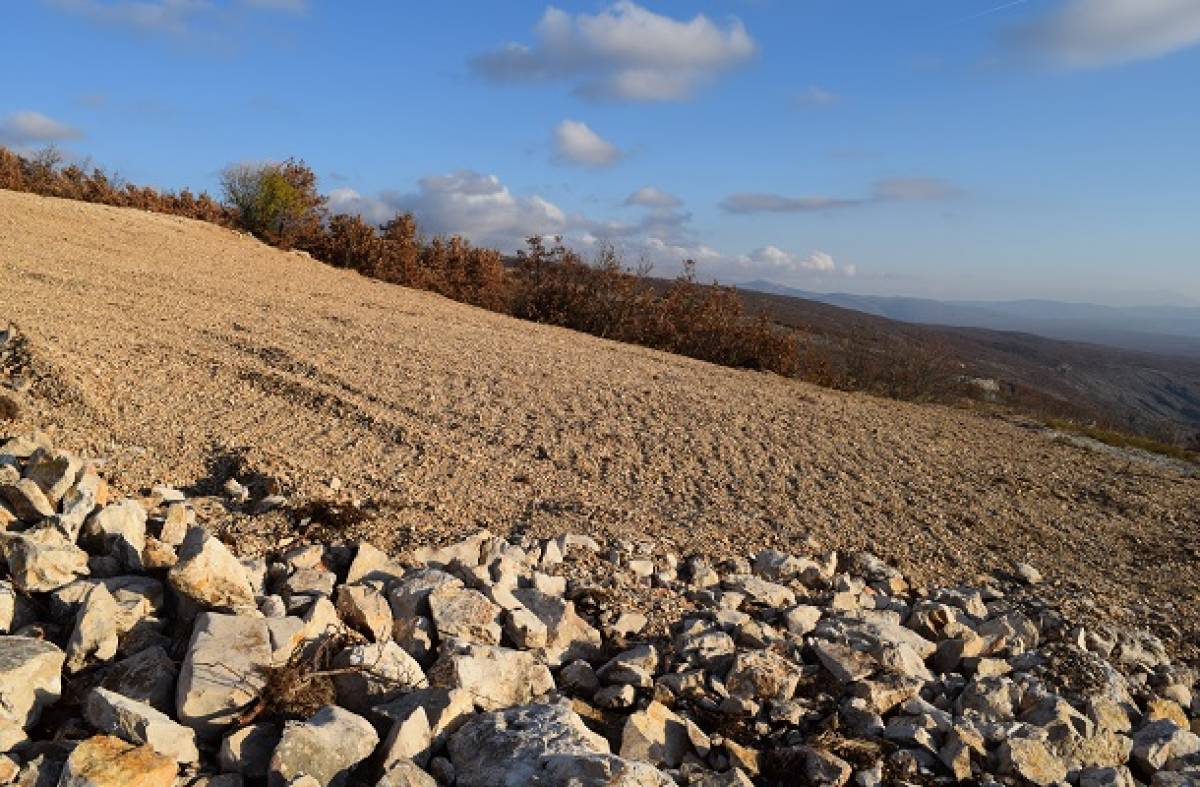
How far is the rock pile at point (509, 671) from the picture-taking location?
124 inches

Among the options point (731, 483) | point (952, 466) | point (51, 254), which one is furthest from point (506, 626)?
point (51, 254)

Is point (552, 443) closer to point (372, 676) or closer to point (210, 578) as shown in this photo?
point (210, 578)

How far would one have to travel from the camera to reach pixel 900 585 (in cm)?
595

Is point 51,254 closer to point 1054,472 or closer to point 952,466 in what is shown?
point 952,466

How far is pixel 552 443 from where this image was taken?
7.82m

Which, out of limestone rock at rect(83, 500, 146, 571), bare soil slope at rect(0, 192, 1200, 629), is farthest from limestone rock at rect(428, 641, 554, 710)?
limestone rock at rect(83, 500, 146, 571)

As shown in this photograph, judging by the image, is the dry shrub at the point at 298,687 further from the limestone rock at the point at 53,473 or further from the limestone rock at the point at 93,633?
the limestone rock at the point at 53,473

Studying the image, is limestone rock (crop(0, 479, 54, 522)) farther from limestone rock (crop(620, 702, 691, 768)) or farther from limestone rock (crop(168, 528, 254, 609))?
limestone rock (crop(620, 702, 691, 768))

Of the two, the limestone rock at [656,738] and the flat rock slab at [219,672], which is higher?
the flat rock slab at [219,672]

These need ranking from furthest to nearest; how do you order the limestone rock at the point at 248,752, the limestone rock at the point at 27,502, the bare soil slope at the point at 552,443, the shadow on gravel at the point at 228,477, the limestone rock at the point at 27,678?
1. the bare soil slope at the point at 552,443
2. the shadow on gravel at the point at 228,477
3. the limestone rock at the point at 27,502
4. the limestone rock at the point at 27,678
5. the limestone rock at the point at 248,752

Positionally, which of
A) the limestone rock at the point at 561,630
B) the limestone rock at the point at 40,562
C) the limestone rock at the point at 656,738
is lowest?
the limestone rock at the point at 656,738

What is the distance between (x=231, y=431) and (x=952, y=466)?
7509 mm

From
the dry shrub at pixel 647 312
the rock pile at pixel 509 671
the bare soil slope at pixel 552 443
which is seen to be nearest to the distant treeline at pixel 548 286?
the dry shrub at pixel 647 312

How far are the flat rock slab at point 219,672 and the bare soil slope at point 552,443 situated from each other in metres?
1.84
